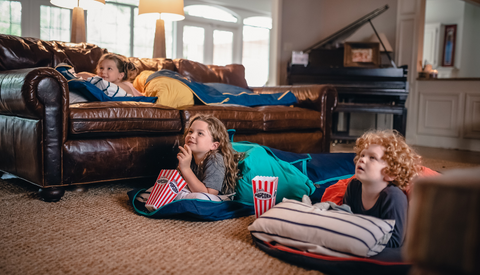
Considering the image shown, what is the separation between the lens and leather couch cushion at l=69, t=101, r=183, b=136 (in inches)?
71.4

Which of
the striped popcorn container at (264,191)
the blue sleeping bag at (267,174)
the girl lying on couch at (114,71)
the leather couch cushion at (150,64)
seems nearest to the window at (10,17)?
the leather couch cushion at (150,64)

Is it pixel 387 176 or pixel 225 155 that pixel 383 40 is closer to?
pixel 225 155

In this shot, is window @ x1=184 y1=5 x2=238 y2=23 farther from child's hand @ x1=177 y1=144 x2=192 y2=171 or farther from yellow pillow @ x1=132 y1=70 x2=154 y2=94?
child's hand @ x1=177 y1=144 x2=192 y2=171

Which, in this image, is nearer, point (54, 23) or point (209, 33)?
point (54, 23)

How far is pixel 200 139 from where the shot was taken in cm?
168

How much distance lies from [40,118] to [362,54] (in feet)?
12.4

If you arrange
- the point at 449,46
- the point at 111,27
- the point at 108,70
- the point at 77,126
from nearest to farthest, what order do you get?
the point at 77,126 → the point at 108,70 → the point at 449,46 → the point at 111,27

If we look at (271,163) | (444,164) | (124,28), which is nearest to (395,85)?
(444,164)

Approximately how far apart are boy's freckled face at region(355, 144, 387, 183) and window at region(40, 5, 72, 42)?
6.53 m

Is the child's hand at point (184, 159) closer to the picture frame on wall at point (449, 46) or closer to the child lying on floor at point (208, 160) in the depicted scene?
the child lying on floor at point (208, 160)

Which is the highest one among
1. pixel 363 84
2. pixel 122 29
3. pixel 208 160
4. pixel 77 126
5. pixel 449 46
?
pixel 122 29

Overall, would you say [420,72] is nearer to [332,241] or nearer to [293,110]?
[293,110]

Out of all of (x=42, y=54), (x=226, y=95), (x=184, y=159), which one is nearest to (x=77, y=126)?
(x=184, y=159)

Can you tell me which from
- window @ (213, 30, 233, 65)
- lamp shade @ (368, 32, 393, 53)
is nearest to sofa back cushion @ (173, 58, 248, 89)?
lamp shade @ (368, 32, 393, 53)
